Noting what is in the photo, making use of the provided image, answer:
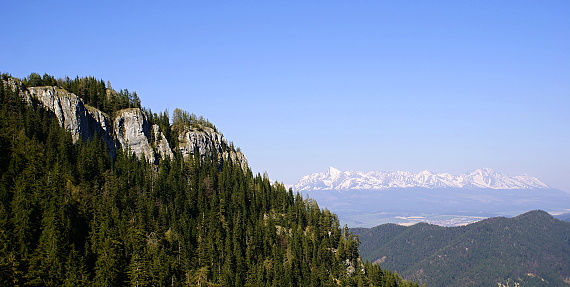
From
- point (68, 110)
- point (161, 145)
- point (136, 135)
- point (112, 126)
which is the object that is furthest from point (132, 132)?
point (68, 110)

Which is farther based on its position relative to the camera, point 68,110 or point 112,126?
point 112,126

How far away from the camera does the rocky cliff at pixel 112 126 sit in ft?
532

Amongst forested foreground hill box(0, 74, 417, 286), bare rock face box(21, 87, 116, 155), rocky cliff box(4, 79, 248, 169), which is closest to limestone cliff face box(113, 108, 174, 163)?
rocky cliff box(4, 79, 248, 169)

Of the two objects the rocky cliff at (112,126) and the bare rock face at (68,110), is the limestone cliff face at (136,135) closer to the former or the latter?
the rocky cliff at (112,126)

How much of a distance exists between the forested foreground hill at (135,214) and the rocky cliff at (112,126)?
21.4 inches

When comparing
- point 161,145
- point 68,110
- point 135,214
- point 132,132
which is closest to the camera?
point 135,214

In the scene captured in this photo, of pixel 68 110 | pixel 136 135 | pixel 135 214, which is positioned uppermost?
pixel 68 110

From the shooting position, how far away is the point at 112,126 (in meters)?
178

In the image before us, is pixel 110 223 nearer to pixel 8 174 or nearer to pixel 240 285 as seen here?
pixel 8 174

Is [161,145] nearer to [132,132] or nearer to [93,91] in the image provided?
[132,132]

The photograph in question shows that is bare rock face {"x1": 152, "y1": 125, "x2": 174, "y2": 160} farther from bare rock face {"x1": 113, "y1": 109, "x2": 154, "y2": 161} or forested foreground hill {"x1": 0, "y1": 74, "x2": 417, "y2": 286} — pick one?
bare rock face {"x1": 113, "y1": 109, "x2": 154, "y2": 161}

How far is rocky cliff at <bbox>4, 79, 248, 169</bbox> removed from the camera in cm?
16225

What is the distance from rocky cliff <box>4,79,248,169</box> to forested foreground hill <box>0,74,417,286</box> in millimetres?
543

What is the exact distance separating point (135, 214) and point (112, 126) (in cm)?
4688
